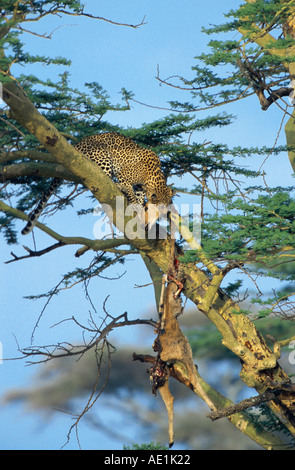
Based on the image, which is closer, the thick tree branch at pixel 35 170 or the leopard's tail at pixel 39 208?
the thick tree branch at pixel 35 170

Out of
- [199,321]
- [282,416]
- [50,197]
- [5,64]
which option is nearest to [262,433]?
[282,416]

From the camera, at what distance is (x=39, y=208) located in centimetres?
733

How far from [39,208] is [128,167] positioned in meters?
1.22

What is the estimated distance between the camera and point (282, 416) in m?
7.50

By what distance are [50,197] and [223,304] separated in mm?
2459

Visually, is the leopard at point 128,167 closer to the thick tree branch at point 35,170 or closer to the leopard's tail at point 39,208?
the leopard's tail at point 39,208

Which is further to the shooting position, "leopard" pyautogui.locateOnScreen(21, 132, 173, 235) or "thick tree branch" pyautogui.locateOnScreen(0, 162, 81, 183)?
"leopard" pyautogui.locateOnScreen(21, 132, 173, 235)

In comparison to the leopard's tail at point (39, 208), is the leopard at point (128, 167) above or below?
above

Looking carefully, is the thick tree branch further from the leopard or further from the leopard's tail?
A: the leopard

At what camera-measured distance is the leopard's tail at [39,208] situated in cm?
695

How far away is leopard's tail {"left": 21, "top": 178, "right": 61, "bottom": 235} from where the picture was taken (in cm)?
695

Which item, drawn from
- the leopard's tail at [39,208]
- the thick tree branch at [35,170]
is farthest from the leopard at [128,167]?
the thick tree branch at [35,170]

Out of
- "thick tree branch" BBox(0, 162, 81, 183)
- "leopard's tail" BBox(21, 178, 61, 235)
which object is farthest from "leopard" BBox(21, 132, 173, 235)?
"thick tree branch" BBox(0, 162, 81, 183)

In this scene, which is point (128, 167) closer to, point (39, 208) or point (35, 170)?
point (39, 208)
